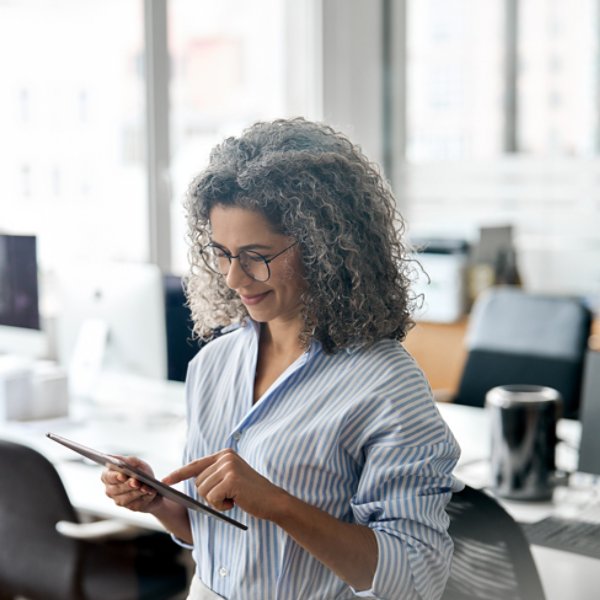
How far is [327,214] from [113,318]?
1697 millimetres

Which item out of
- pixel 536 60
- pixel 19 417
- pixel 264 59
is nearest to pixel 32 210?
pixel 19 417

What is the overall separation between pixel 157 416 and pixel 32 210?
117 cm

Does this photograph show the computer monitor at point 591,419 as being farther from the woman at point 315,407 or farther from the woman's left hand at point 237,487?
the woman's left hand at point 237,487

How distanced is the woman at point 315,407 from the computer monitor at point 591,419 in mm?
906

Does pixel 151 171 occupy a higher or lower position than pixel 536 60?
lower

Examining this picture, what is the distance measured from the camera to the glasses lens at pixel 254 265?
132 cm

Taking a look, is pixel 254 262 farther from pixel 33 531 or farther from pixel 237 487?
pixel 33 531

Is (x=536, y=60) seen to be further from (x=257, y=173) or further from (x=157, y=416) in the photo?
(x=257, y=173)

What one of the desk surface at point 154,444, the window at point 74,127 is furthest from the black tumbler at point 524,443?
the window at point 74,127

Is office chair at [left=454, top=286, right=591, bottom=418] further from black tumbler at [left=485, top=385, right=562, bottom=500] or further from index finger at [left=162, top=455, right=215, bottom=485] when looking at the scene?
index finger at [left=162, top=455, right=215, bottom=485]

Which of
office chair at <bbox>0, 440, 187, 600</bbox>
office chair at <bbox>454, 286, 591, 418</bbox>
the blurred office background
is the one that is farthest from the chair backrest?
office chair at <bbox>454, 286, 591, 418</bbox>

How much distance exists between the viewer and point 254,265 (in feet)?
Answer: 4.33

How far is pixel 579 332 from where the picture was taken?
10.2ft

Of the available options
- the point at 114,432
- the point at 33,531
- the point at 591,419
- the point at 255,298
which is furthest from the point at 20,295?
the point at 255,298
